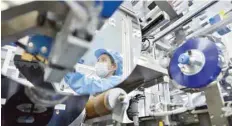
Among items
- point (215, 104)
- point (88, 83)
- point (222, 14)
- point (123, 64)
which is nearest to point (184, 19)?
point (222, 14)

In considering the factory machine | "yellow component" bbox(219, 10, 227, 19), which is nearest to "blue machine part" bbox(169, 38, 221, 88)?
the factory machine

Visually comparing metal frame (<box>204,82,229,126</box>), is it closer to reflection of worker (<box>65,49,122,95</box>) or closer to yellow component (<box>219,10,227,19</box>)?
reflection of worker (<box>65,49,122,95</box>)

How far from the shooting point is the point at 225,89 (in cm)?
105

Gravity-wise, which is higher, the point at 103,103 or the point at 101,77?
the point at 101,77

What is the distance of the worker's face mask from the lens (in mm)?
1019

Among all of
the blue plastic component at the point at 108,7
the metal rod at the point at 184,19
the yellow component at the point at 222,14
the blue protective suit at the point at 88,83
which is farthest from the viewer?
the yellow component at the point at 222,14

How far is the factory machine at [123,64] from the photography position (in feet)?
1.44

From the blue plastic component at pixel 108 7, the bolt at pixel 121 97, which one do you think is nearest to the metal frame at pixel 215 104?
the bolt at pixel 121 97

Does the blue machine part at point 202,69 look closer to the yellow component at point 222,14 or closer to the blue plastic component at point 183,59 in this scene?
the blue plastic component at point 183,59

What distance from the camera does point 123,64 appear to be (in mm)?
1107

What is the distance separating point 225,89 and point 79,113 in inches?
27.9

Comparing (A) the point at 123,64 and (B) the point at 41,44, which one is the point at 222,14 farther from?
(B) the point at 41,44

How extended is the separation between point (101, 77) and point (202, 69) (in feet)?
1.45

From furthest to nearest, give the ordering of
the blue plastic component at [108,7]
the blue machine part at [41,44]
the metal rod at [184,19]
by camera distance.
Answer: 1. the metal rod at [184,19]
2. the blue machine part at [41,44]
3. the blue plastic component at [108,7]
